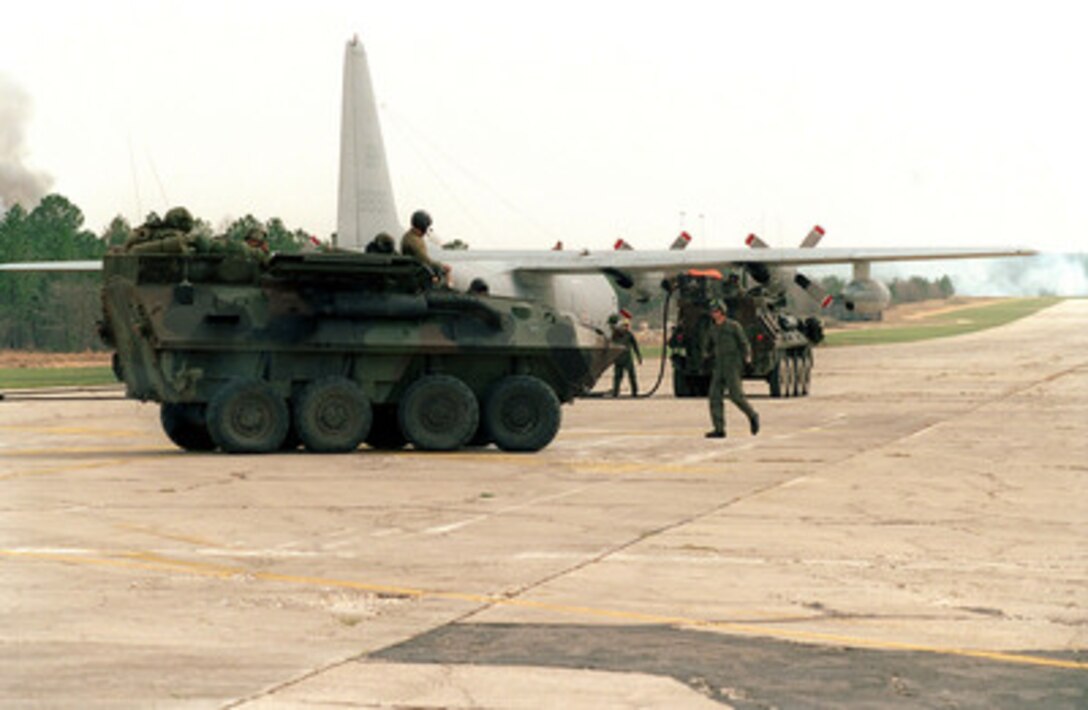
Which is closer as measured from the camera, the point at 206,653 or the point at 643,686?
the point at 643,686

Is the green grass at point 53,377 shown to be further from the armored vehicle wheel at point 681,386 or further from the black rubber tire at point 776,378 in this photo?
the black rubber tire at point 776,378

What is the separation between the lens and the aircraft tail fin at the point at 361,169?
144 feet

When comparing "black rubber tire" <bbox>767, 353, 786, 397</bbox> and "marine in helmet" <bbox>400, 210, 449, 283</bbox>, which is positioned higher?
"marine in helmet" <bbox>400, 210, 449, 283</bbox>

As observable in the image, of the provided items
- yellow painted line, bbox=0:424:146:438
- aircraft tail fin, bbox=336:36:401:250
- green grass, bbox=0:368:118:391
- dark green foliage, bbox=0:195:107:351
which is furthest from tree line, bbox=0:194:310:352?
yellow painted line, bbox=0:424:146:438

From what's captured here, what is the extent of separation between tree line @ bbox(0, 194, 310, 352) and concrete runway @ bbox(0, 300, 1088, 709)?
234 ft

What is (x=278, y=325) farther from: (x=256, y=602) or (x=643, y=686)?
(x=643, y=686)

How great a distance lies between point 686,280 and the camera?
37.1 meters

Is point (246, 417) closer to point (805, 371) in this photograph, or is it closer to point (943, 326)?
point (805, 371)

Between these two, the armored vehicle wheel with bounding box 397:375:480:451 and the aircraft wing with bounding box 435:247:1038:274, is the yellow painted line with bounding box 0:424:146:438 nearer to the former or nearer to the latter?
the armored vehicle wheel with bounding box 397:375:480:451

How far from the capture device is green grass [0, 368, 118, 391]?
1861 inches

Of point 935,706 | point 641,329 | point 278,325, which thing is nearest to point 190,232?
point 278,325

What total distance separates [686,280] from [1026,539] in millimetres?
23839

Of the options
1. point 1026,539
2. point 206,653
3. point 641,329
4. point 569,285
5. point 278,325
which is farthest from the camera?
point 641,329

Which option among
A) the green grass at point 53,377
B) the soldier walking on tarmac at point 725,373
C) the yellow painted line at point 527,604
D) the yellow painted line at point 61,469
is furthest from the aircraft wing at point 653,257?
the yellow painted line at point 527,604
